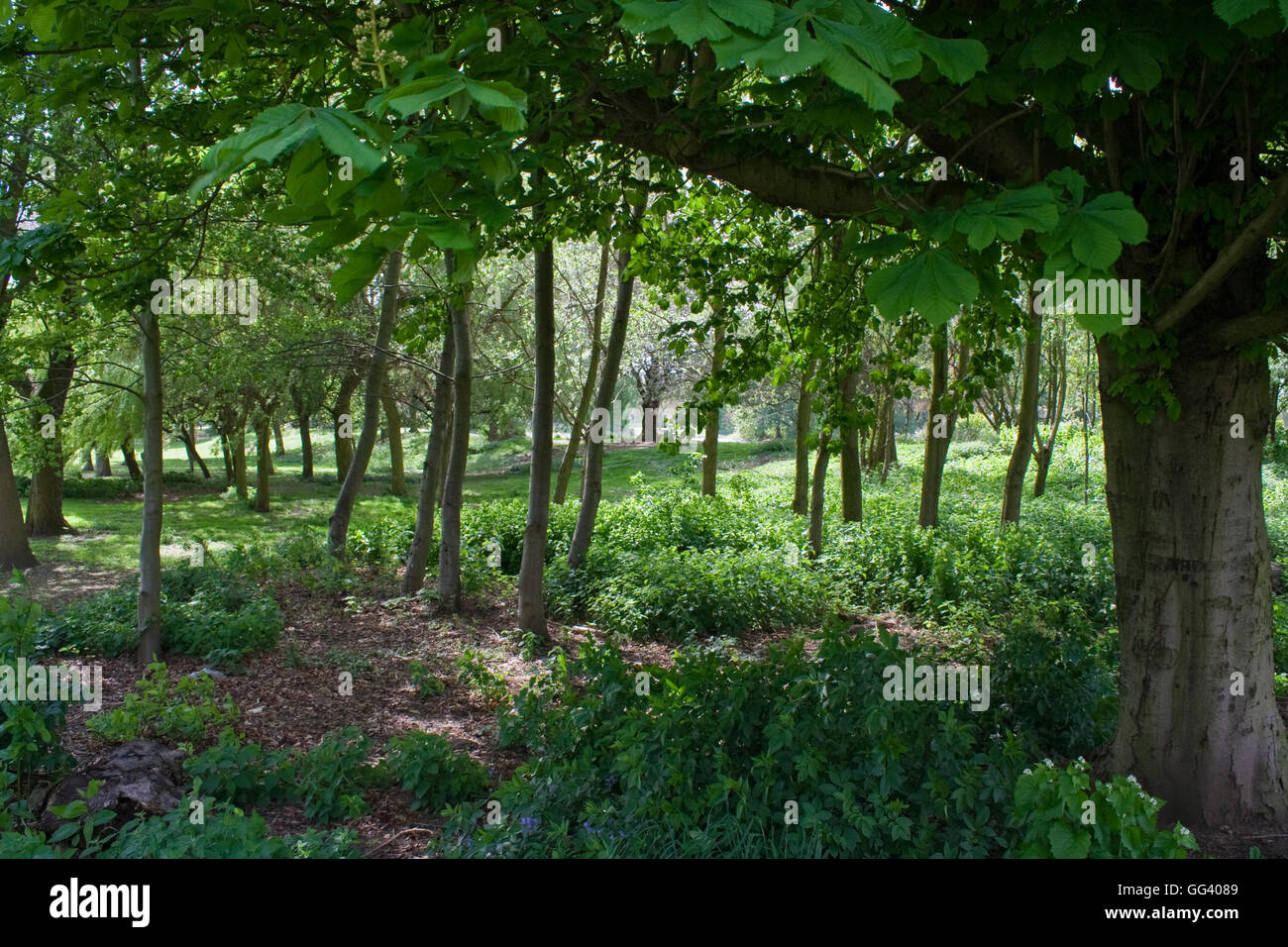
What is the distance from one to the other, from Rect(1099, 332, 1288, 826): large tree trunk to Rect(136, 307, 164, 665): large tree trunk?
670 cm

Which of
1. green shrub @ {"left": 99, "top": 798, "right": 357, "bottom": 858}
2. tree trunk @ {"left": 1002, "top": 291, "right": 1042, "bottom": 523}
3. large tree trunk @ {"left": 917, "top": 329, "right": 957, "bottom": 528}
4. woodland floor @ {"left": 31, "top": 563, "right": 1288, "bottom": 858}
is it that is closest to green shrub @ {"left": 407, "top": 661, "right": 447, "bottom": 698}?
woodland floor @ {"left": 31, "top": 563, "right": 1288, "bottom": 858}

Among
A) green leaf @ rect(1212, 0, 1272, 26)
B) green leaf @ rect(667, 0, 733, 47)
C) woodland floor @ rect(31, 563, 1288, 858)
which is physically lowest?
woodland floor @ rect(31, 563, 1288, 858)

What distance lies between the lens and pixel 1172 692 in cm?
464

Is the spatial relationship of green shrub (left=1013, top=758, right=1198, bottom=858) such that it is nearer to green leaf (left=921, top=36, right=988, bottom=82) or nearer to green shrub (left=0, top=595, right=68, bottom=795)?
green leaf (left=921, top=36, right=988, bottom=82)

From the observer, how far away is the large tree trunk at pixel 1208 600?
4527mm

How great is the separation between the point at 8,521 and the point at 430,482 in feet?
23.0

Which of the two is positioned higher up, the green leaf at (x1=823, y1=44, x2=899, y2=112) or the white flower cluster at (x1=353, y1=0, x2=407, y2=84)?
the white flower cluster at (x1=353, y1=0, x2=407, y2=84)

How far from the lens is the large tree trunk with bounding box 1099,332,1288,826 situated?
14.9ft

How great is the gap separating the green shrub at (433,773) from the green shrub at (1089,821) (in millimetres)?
2913

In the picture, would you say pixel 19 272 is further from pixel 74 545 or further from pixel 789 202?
pixel 74 545

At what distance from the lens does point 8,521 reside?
13.4m

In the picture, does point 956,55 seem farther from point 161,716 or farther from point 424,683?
point 424,683

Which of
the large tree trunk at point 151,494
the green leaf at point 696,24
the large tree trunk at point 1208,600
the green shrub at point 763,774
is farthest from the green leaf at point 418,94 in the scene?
the large tree trunk at point 151,494
